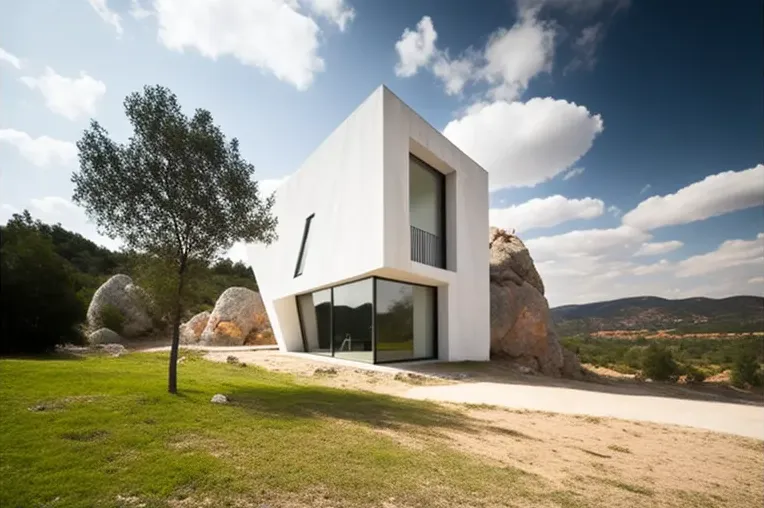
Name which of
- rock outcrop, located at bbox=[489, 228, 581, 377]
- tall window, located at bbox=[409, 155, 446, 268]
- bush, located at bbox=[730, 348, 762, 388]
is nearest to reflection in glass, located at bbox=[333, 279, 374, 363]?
tall window, located at bbox=[409, 155, 446, 268]

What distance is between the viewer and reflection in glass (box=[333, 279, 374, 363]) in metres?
16.4

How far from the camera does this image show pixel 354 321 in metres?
17.4

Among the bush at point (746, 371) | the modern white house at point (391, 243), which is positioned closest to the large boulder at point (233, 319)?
the modern white house at point (391, 243)

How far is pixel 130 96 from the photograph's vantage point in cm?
789

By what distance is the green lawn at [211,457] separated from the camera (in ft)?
10.6

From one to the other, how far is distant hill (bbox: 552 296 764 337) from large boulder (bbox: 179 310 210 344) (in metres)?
28.2

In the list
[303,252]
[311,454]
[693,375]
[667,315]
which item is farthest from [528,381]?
[667,315]

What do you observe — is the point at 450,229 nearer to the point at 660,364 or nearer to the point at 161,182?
the point at 161,182

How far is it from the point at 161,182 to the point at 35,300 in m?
7.82

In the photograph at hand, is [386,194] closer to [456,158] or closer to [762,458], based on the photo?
[456,158]

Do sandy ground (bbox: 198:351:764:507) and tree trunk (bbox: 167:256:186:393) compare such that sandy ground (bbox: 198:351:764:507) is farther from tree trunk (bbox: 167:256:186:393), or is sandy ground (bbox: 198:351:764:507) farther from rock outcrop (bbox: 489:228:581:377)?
rock outcrop (bbox: 489:228:581:377)

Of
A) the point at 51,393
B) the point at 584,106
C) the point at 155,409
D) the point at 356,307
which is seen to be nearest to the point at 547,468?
the point at 155,409

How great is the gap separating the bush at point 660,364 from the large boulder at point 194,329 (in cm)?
2768

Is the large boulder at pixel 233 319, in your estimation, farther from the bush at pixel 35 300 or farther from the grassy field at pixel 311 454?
the grassy field at pixel 311 454
